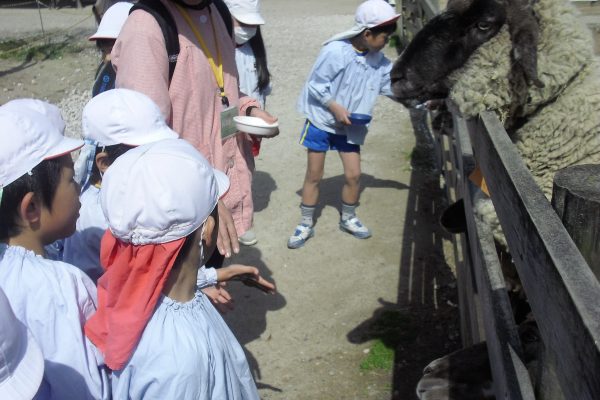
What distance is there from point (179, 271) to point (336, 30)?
12663 mm

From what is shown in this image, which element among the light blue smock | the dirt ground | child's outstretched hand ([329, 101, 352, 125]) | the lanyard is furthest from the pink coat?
the light blue smock

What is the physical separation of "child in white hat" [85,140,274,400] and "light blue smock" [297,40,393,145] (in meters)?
3.14

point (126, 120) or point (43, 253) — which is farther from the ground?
point (126, 120)

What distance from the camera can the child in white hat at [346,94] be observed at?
469 centimetres

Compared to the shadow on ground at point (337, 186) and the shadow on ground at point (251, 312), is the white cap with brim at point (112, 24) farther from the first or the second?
the shadow on ground at point (337, 186)

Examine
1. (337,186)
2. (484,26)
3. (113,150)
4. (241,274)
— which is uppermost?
(484,26)

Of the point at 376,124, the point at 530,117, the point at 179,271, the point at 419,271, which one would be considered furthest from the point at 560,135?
the point at 376,124

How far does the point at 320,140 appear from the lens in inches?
196

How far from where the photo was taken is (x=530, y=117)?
8.55 ft

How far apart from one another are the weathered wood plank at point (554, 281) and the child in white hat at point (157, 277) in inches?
29.8

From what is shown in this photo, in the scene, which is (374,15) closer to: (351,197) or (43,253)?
(351,197)

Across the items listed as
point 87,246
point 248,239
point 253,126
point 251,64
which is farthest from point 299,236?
point 87,246

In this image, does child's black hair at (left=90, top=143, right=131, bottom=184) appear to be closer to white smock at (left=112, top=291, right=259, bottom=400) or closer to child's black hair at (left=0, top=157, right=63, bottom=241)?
child's black hair at (left=0, top=157, right=63, bottom=241)

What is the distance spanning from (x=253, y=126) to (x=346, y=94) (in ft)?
6.95
